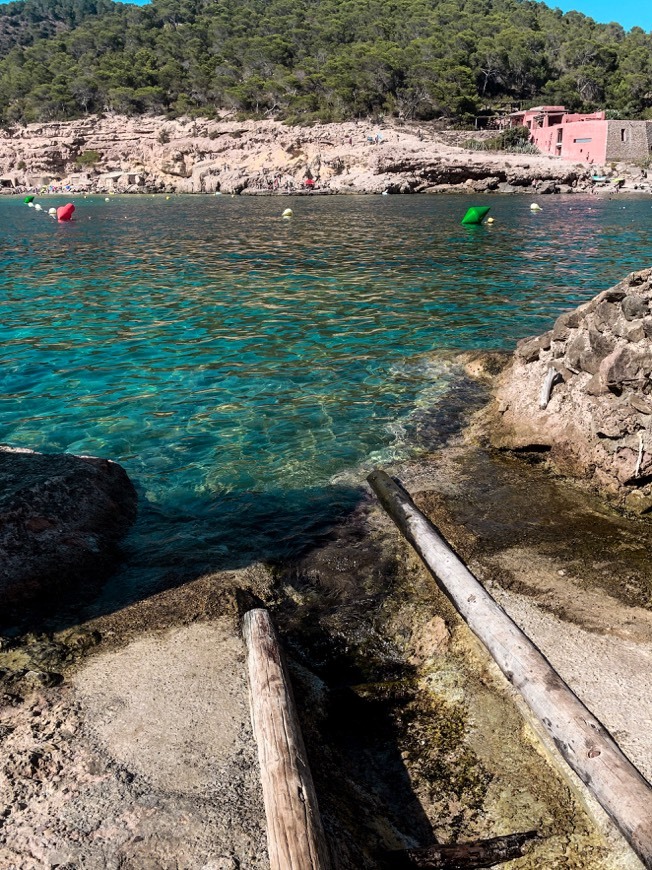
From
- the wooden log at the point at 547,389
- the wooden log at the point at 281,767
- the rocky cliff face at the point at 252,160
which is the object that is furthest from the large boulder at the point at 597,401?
the rocky cliff face at the point at 252,160

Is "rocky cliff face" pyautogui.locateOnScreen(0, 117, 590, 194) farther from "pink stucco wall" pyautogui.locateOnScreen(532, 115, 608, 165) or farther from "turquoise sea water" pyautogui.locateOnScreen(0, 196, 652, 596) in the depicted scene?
"turquoise sea water" pyautogui.locateOnScreen(0, 196, 652, 596)

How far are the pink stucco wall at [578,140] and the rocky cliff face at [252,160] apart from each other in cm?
655

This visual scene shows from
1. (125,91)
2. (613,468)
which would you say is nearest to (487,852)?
(613,468)

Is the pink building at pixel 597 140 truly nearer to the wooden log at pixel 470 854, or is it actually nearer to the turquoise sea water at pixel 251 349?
the turquoise sea water at pixel 251 349

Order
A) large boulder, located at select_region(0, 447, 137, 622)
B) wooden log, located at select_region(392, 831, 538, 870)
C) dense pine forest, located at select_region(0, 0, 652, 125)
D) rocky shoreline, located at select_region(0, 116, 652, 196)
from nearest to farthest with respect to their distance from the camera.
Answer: wooden log, located at select_region(392, 831, 538, 870) → large boulder, located at select_region(0, 447, 137, 622) → rocky shoreline, located at select_region(0, 116, 652, 196) → dense pine forest, located at select_region(0, 0, 652, 125)

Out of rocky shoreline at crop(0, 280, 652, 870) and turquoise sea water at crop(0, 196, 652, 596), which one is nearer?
rocky shoreline at crop(0, 280, 652, 870)

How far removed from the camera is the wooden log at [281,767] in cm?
289

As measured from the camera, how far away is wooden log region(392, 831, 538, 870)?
318 cm

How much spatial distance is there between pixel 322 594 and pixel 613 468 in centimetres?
389

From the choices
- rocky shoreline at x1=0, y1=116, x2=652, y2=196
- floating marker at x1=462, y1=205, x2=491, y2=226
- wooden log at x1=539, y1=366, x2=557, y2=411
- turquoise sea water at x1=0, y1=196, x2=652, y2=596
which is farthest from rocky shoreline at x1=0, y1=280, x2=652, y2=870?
rocky shoreline at x1=0, y1=116, x2=652, y2=196

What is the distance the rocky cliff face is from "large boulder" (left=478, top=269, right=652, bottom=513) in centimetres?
6113

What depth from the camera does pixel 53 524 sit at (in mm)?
5863

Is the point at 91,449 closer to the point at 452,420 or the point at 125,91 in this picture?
the point at 452,420

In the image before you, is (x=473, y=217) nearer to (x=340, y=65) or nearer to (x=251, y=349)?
(x=251, y=349)
